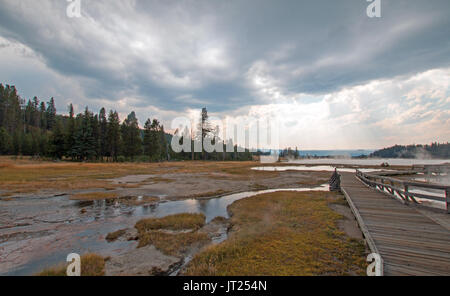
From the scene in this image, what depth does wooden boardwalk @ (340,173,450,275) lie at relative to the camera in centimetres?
545

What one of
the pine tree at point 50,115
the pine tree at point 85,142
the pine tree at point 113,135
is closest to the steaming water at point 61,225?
the pine tree at point 85,142

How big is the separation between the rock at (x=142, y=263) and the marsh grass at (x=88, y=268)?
9.0 inches

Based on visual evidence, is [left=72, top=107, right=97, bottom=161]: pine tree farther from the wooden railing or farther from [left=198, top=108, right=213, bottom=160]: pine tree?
the wooden railing

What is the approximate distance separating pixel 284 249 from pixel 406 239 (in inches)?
190

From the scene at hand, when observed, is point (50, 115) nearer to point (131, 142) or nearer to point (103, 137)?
point (103, 137)

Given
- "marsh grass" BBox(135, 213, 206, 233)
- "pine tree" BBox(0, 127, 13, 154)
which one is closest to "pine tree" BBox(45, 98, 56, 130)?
"pine tree" BBox(0, 127, 13, 154)

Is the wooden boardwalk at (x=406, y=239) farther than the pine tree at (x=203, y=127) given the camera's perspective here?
No

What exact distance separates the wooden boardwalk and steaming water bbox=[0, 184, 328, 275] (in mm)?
7033

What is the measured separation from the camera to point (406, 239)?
7.22m

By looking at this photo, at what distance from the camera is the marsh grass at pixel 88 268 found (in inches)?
247

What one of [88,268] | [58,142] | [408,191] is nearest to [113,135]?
[58,142]

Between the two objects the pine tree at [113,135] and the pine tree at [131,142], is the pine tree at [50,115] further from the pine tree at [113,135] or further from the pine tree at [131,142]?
the pine tree at [131,142]

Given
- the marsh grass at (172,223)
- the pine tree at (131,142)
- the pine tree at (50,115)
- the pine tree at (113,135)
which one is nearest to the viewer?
the marsh grass at (172,223)
